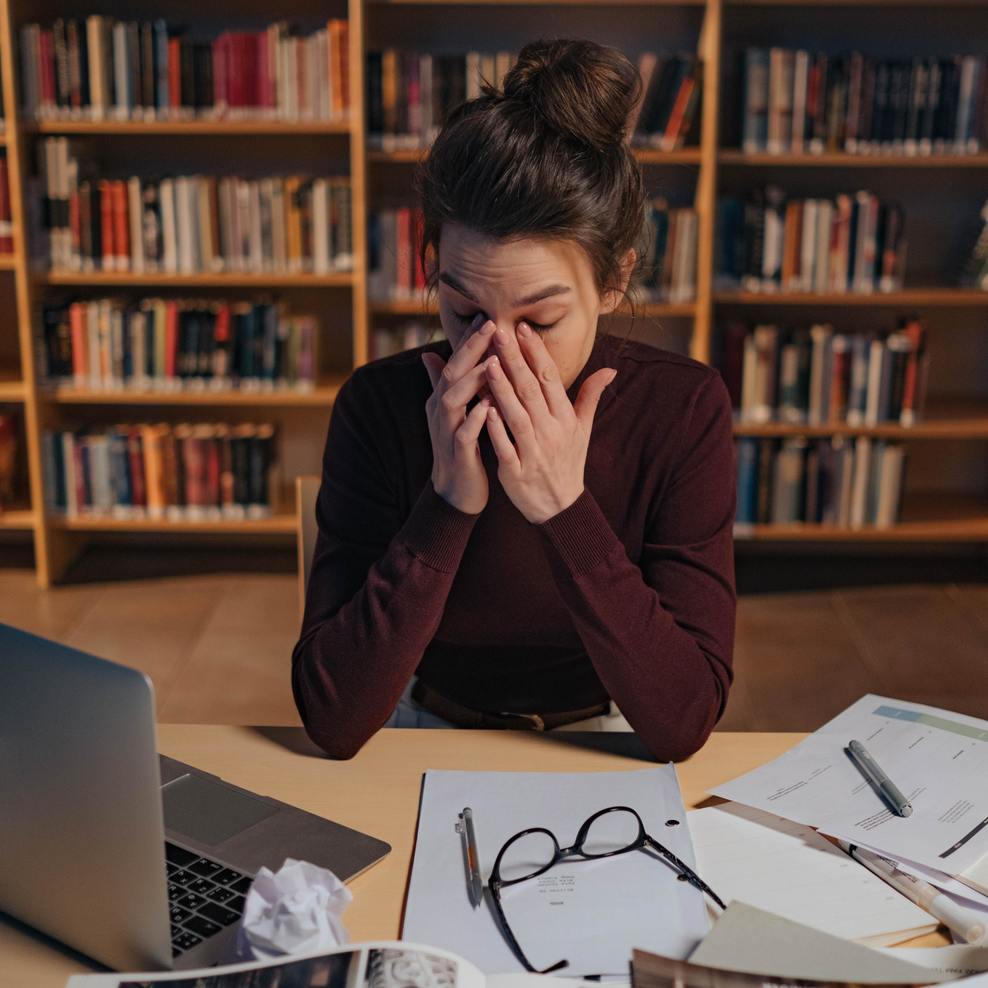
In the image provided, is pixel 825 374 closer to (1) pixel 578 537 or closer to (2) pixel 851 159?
(2) pixel 851 159

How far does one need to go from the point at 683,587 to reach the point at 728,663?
0.30 ft

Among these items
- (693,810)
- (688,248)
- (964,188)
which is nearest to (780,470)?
(688,248)

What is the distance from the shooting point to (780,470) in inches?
135

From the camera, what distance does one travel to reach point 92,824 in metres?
0.78

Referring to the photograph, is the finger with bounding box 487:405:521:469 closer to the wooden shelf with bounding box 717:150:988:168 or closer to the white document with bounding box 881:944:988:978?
the white document with bounding box 881:944:988:978

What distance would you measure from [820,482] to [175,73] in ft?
6.82

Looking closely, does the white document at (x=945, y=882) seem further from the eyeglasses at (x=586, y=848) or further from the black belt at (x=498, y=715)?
the black belt at (x=498, y=715)

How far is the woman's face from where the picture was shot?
1.17m

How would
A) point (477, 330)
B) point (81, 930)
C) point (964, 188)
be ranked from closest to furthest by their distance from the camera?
point (81, 930) → point (477, 330) → point (964, 188)

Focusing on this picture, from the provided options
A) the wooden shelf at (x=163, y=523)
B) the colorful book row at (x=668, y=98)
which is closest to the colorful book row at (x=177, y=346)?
the wooden shelf at (x=163, y=523)

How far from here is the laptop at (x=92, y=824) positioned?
0.75 metres

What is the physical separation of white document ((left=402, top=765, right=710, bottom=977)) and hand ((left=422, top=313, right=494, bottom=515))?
0.28 meters

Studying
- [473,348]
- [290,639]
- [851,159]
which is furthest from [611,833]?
[851,159]

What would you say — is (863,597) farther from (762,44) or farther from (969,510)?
(762,44)
